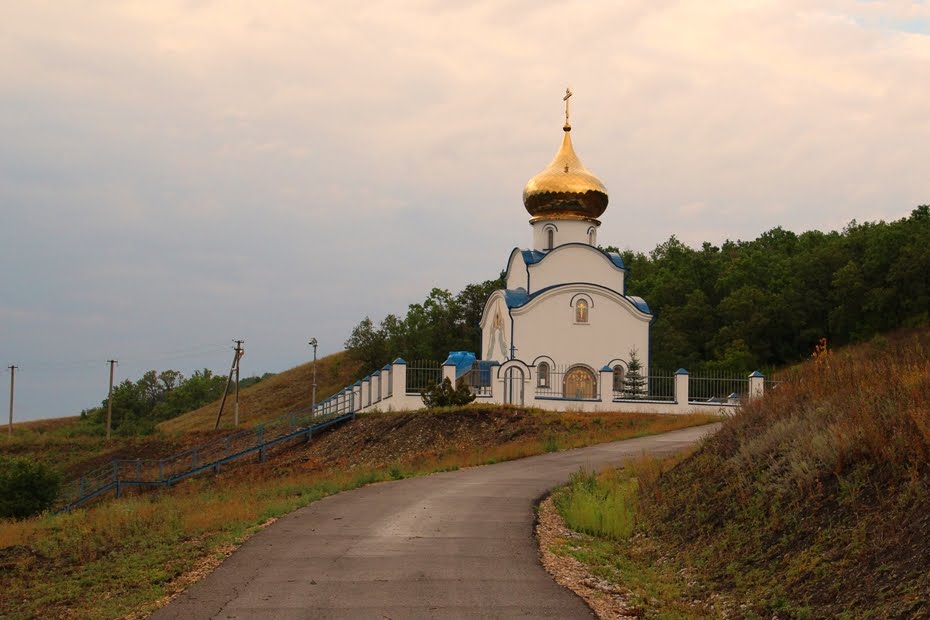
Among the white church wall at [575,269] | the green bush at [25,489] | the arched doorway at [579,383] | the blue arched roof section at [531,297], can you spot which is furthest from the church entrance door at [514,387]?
the green bush at [25,489]

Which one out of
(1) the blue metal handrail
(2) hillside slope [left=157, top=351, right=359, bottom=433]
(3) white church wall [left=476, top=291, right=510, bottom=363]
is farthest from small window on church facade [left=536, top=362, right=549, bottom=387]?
(2) hillside slope [left=157, top=351, right=359, bottom=433]

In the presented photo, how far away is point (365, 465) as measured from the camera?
25.3 m

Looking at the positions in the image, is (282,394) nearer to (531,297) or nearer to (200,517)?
(531,297)

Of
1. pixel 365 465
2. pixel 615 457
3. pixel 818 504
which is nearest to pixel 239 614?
pixel 818 504

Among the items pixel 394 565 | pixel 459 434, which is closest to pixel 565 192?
pixel 459 434

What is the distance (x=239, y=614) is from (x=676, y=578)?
428 cm

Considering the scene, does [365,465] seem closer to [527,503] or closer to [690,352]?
[527,503]

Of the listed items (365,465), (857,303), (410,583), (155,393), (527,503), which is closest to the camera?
(410,583)

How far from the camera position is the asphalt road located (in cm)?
880

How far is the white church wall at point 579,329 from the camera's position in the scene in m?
34.7

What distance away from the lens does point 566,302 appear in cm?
3503

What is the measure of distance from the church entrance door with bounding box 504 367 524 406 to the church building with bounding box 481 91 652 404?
2.45 meters

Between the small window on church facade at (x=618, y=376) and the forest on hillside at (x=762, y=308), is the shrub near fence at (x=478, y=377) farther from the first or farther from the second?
the forest on hillside at (x=762, y=308)

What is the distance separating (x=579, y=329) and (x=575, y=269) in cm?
276
